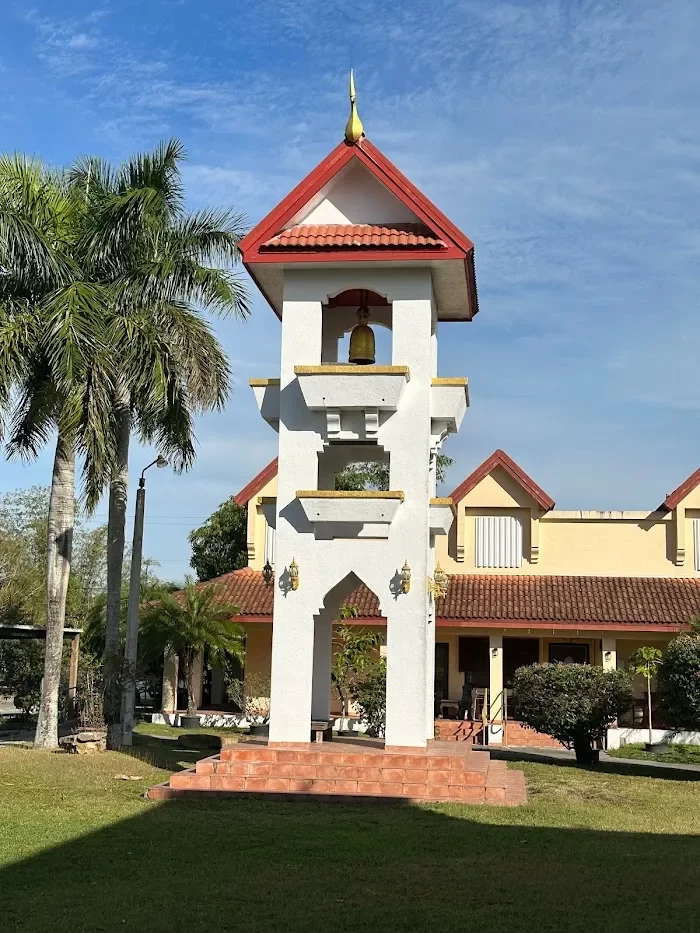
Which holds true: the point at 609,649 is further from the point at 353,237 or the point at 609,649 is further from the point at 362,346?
the point at 353,237

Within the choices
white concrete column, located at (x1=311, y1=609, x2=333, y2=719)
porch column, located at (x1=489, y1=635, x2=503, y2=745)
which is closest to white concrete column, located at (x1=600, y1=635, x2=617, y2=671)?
porch column, located at (x1=489, y1=635, x2=503, y2=745)

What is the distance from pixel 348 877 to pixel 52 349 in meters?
12.4

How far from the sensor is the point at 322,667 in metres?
18.1

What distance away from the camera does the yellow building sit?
28266mm

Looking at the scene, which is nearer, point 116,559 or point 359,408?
point 359,408

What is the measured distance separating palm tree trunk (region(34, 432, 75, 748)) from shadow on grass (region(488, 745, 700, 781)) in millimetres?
8935

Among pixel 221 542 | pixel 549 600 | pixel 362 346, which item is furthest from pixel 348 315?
pixel 221 542

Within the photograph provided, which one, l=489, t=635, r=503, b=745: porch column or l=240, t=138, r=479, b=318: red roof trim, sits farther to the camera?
l=489, t=635, r=503, b=745: porch column

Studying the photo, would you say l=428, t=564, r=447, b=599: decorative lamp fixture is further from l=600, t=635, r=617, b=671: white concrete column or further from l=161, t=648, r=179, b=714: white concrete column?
l=161, t=648, r=179, b=714: white concrete column

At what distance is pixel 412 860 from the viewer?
10.7 meters

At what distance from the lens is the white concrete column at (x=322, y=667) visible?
17.8m

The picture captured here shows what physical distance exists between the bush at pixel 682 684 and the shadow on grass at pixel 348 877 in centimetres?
669

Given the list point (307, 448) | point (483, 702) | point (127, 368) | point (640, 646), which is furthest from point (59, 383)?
point (640, 646)

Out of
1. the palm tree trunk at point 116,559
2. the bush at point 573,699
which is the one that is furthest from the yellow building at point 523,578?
the palm tree trunk at point 116,559
